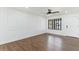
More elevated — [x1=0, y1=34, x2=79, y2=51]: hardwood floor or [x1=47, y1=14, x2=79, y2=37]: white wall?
[x1=47, y1=14, x2=79, y2=37]: white wall

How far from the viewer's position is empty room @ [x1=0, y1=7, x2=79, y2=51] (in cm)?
340

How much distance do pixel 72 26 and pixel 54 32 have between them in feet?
7.56

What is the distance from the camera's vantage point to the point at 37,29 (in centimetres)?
711

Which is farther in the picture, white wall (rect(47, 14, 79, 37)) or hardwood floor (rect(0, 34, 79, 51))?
white wall (rect(47, 14, 79, 37))

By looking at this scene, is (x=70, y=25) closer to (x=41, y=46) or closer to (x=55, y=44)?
(x=55, y=44)

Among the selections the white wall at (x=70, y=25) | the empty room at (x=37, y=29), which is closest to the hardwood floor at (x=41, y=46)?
the empty room at (x=37, y=29)

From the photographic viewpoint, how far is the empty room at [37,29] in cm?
340

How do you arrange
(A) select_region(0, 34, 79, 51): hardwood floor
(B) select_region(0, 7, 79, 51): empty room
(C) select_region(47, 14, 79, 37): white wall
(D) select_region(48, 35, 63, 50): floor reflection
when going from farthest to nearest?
(C) select_region(47, 14, 79, 37): white wall → (D) select_region(48, 35, 63, 50): floor reflection → (B) select_region(0, 7, 79, 51): empty room → (A) select_region(0, 34, 79, 51): hardwood floor

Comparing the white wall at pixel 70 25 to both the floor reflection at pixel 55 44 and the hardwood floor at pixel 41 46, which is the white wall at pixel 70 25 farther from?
the floor reflection at pixel 55 44

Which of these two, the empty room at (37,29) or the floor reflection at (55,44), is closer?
the empty room at (37,29)

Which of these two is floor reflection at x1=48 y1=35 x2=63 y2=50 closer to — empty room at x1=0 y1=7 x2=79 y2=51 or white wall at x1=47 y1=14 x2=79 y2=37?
empty room at x1=0 y1=7 x2=79 y2=51

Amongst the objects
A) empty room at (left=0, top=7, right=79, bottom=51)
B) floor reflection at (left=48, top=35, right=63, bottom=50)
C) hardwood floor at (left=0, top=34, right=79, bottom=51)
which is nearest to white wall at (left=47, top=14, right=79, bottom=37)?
empty room at (left=0, top=7, right=79, bottom=51)

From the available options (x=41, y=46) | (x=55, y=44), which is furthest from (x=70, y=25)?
(x=41, y=46)
